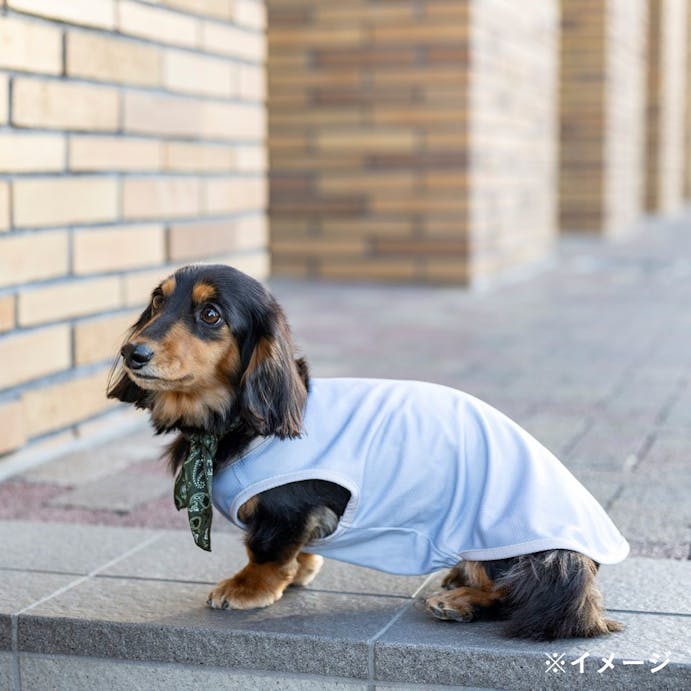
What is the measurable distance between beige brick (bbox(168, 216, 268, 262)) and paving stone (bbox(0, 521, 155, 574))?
1.99 meters

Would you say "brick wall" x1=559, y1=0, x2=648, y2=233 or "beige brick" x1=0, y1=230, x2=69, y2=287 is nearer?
"beige brick" x1=0, y1=230, x2=69, y2=287

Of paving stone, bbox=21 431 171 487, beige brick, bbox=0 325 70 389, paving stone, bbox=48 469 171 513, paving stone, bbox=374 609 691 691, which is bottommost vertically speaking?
paving stone, bbox=374 609 691 691

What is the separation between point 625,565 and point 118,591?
1327 millimetres

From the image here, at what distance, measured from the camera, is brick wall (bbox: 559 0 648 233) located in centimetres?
1633

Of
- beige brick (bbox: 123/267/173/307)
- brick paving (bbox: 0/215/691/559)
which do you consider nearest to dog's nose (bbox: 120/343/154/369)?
brick paving (bbox: 0/215/691/559)

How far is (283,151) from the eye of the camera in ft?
35.0

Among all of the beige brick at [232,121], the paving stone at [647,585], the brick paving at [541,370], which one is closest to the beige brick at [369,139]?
the brick paving at [541,370]

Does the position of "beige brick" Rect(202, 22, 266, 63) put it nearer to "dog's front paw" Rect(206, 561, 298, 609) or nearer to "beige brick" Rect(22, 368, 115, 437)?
"beige brick" Rect(22, 368, 115, 437)

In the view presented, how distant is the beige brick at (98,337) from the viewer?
199 inches

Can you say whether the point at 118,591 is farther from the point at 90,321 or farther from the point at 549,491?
the point at 90,321

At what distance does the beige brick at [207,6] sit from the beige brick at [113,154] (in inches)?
23.8

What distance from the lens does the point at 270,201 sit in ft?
35.6

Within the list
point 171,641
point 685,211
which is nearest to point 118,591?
point 171,641

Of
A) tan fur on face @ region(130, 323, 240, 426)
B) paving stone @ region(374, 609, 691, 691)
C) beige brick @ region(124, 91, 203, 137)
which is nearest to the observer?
paving stone @ region(374, 609, 691, 691)
